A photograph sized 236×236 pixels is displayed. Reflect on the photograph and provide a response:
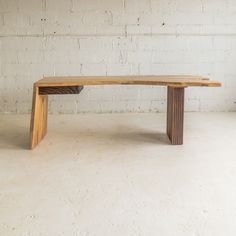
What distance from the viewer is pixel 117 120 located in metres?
3.86

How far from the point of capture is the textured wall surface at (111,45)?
4.06 m

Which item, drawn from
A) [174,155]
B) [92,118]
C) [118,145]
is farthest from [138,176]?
[92,118]

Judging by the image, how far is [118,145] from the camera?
9.30ft

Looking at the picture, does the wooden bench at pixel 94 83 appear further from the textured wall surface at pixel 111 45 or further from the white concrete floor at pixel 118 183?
the textured wall surface at pixel 111 45

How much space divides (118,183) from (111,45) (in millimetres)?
2544

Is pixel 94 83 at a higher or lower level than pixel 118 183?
higher

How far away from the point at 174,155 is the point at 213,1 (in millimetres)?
2500

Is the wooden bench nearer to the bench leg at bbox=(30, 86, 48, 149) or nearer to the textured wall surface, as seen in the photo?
the bench leg at bbox=(30, 86, 48, 149)

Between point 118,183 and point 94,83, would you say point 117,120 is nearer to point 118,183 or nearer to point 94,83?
point 94,83

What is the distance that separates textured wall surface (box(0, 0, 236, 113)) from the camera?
4.06 metres

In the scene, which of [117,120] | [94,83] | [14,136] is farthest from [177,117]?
[14,136]

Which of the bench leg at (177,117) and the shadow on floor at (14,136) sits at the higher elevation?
the bench leg at (177,117)

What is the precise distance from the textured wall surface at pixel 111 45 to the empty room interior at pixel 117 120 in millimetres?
13

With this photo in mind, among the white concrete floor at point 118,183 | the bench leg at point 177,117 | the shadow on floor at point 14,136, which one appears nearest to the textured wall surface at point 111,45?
the shadow on floor at point 14,136
